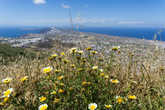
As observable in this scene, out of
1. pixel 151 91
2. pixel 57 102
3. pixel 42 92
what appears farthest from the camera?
pixel 151 91

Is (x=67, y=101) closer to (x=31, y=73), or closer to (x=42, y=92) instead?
(x=42, y=92)

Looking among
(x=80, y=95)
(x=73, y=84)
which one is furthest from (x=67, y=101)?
(x=73, y=84)

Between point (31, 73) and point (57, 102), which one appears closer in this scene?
point (57, 102)

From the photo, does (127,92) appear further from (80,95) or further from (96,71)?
(80,95)

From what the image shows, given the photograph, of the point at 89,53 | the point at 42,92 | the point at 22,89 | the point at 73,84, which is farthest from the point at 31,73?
the point at 89,53

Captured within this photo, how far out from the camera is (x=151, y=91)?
2.29 metres

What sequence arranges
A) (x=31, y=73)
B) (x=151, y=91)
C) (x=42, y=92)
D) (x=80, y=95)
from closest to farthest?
(x=80, y=95)
(x=42, y=92)
(x=151, y=91)
(x=31, y=73)

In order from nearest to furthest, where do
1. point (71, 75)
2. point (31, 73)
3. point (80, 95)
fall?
1. point (80, 95)
2. point (71, 75)
3. point (31, 73)

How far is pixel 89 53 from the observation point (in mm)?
2432

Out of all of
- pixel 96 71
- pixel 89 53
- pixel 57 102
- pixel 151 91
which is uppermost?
pixel 89 53

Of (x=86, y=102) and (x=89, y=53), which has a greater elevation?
(x=89, y=53)

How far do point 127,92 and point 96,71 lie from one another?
0.56 metres

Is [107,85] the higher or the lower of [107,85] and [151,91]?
the higher

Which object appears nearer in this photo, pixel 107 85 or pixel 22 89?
pixel 107 85
